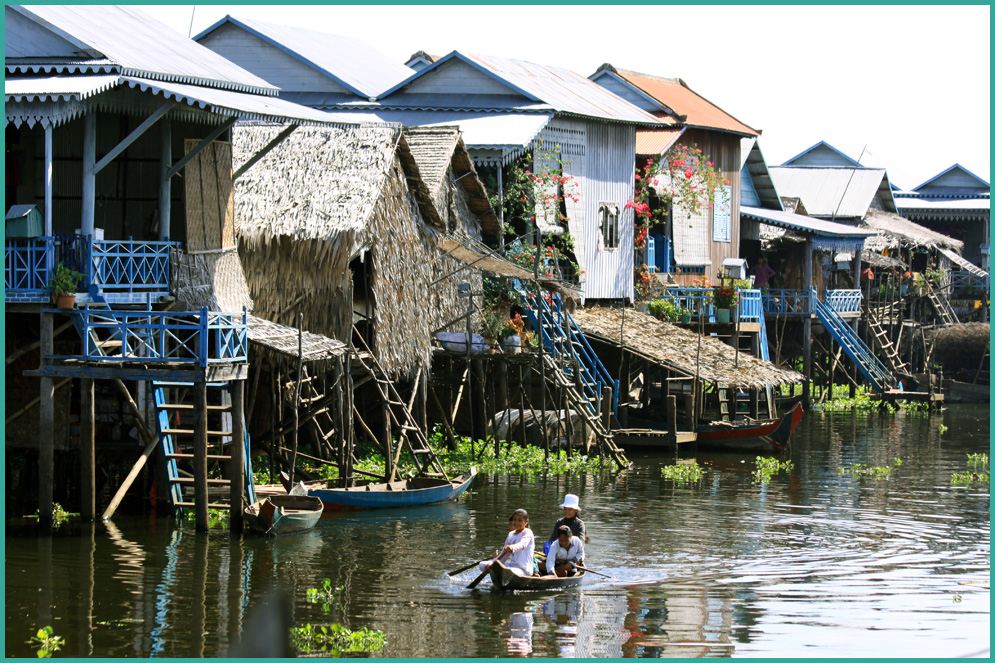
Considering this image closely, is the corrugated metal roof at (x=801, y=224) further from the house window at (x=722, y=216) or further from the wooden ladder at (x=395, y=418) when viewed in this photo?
the wooden ladder at (x=395, y=418)

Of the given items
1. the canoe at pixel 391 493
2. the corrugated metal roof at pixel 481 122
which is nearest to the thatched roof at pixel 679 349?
the corrugated metal roof at pixel 481 122

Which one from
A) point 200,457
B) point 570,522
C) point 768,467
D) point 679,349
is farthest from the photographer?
point 679,349

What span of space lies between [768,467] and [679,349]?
3798 mm

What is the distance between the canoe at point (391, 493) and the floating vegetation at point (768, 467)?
21.1ft

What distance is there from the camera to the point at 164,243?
1666 centimetres

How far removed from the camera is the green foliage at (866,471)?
23219 millimetres

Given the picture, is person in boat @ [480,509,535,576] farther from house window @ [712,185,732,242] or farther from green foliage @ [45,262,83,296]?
house window @ [712,185,732,242]

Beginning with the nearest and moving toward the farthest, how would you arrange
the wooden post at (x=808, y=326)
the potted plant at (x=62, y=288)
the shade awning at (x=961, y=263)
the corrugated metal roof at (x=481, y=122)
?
the potted plant at (x=62, y=288)
the corrugated metal roof at (x=481, y=122)
the wooden post at (x=808, y=326)
the shade awning at (x=961, y=263)

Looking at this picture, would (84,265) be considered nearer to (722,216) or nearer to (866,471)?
(866,471)

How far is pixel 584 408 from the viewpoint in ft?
77.5

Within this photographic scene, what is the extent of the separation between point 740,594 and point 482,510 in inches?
223

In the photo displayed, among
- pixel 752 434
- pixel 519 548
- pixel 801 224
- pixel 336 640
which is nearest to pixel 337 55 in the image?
pixel 801 224

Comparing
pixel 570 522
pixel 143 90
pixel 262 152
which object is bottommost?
pixel 570 522

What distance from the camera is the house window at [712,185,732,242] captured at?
34344mm
